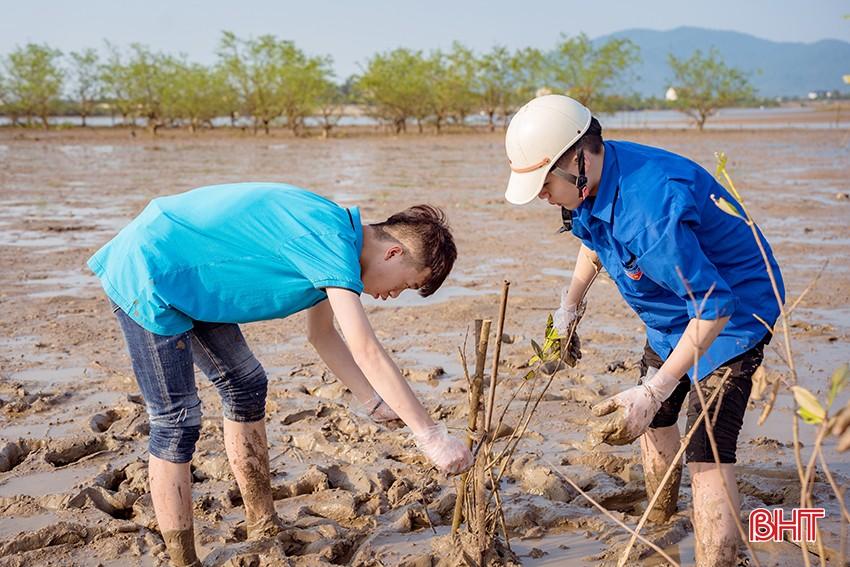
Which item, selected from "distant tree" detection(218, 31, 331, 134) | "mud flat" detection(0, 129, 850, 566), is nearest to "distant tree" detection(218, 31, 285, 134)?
"distant tree" detection(218, 31, 331, 134)

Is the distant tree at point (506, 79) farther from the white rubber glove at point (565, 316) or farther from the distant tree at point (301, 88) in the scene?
the white rubber glove at point (565, 316)

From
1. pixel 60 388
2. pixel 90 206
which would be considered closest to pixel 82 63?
pixel 90 206

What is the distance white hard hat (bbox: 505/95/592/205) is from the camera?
2.67 metres

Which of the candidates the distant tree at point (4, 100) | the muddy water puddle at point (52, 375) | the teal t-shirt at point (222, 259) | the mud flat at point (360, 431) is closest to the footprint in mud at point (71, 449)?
the mud flat at point (360, 431)

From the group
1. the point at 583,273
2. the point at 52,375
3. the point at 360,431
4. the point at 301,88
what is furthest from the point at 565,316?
the point at 301,88

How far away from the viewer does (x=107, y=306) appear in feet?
21.6

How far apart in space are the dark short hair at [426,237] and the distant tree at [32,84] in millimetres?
41122

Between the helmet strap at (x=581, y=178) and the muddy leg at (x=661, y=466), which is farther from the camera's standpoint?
the muddy leg at (x=661, y=466)

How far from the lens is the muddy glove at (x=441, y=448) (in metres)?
2.60

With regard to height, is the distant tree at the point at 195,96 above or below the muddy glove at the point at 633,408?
above

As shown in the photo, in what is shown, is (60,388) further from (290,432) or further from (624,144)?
(624,144)

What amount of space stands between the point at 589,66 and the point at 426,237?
41.2 m

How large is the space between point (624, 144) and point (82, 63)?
44683mm

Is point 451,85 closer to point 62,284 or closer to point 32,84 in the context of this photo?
point 32,84
